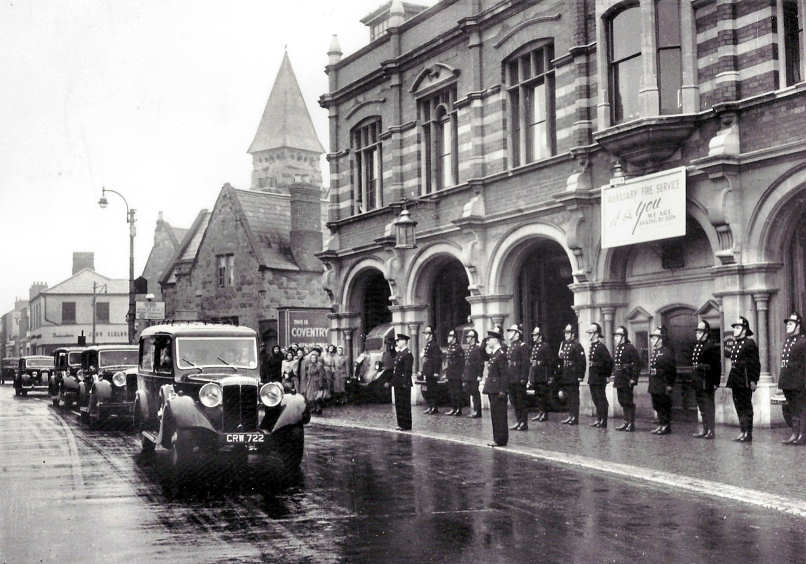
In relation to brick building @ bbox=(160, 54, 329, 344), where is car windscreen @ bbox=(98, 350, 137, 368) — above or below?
below

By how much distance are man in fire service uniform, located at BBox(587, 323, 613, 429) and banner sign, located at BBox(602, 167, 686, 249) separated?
216 cm

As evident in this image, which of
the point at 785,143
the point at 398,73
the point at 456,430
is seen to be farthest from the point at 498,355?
the point at 398,73

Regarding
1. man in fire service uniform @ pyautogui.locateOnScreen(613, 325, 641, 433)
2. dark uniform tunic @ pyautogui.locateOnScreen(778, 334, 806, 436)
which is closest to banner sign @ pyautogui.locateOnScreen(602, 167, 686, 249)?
man in fire service uniform @ pyautogui.locateOnScreen(613, 325, 641, 433)

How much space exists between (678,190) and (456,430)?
5.73m

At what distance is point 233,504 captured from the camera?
893 cm

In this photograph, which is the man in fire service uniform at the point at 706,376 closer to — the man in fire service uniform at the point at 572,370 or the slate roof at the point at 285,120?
the man in fire service uniform at the point at 572,370

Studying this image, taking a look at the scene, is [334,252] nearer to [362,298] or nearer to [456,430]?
[362,298]

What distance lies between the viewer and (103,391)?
1788 centimetres

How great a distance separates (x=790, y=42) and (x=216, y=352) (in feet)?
34.5

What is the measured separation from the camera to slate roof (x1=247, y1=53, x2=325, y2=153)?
80.9 metres

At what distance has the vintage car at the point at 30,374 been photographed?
3634 cm

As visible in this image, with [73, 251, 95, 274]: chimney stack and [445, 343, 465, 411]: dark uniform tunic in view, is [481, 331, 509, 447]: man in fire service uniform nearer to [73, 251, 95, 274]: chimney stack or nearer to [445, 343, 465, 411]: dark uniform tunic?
[445, 343, 465, 411]: dark uniform tunic

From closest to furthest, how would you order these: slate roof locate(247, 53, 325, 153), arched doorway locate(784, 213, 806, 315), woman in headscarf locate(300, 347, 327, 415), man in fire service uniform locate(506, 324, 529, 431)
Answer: arched doorway locate(784, 213, 806, 315)
man in fire service uniform locate(506, 324, 529, 431)
woman in headscarf locate(300, 347, 327, 415)
slate roof locate(247, 53, 325, 153)

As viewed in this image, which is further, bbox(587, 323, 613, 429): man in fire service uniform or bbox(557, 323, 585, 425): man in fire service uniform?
bbox(557, 323, 585, 425): man in fire service uniform
